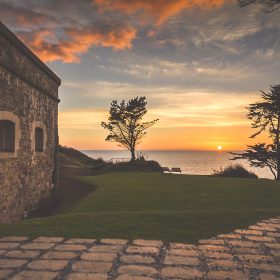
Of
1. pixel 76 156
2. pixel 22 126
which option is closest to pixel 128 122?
pixel 76 156

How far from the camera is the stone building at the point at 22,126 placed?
9367 mm

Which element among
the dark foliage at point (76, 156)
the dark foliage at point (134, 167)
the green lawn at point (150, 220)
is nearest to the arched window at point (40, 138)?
the green lawn at point (150, 220)

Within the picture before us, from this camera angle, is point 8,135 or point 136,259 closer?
point 136,259

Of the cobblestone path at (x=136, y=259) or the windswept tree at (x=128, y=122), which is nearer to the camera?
the cobblestone path at (x=136, y=259)

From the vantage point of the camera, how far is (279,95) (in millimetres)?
23859

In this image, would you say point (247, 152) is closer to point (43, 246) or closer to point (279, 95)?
point (279, 95)

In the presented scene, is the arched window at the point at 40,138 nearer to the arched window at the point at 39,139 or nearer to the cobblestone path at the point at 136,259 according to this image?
the arched window at the point at 39,139

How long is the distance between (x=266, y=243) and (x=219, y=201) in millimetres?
5936

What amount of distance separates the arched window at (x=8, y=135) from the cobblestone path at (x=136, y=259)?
5392mm

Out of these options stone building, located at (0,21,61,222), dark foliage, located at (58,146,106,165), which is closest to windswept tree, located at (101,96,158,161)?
dark foliage, located at (58,146,106,165)

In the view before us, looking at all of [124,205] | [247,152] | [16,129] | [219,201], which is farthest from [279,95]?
[16,129]

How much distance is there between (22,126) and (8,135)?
82 cm

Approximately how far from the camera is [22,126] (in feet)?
35.5

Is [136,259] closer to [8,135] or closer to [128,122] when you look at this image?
[8,135]
